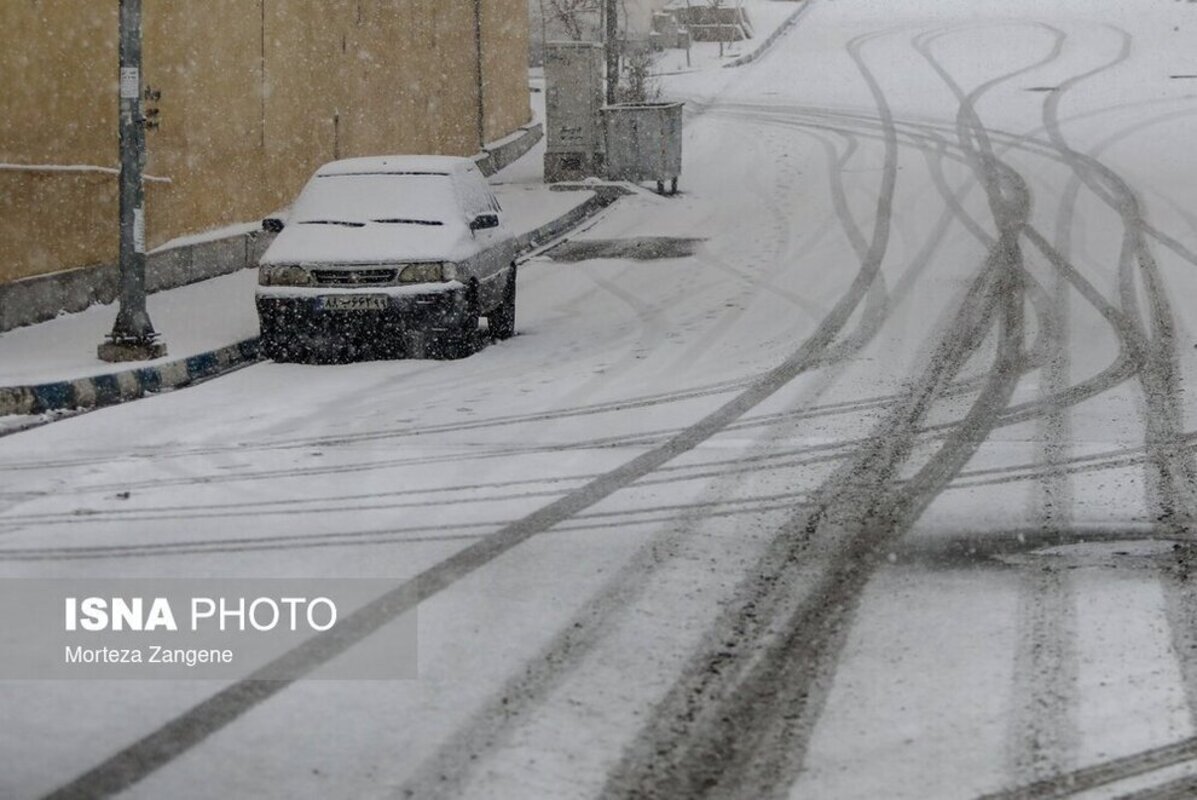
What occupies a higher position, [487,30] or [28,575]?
[487,30]

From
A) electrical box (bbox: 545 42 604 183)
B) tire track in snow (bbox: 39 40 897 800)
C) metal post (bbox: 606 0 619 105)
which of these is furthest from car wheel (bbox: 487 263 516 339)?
metal post (bbox: 606 0 619 105)

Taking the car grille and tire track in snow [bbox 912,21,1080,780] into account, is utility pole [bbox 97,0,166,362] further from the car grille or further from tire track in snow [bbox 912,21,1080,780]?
tire track in snow [bbox 912,21,1080,780]

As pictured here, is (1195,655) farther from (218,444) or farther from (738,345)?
(738,345)

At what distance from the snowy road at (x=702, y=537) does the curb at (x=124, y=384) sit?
0.39m

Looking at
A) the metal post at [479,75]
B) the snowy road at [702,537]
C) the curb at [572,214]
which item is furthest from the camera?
the metal post at [479,75]

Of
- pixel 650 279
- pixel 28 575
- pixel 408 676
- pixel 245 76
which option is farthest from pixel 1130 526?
pixel 245 76

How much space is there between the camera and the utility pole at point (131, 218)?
1403 cm

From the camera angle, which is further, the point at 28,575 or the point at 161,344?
the point at 161,344

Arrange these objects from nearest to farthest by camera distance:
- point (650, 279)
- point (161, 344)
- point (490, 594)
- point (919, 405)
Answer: point (490, 594) → point (919, 405) → point (161, 344) → point (650, 279)

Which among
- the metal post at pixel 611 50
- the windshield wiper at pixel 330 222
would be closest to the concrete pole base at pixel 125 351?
the windshield wiper at pixel 330 222

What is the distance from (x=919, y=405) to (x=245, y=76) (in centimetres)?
1214

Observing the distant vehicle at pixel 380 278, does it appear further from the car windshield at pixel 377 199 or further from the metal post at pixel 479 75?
the metal post at pixel 479 75

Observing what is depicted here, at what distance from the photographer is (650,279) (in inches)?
779

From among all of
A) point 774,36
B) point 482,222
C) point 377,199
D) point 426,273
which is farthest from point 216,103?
point 774,36
